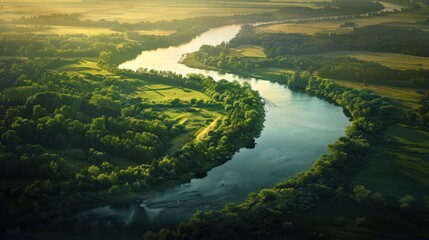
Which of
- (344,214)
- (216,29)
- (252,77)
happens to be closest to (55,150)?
(344,214)

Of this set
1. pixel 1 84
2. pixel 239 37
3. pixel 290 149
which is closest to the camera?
pixel 290 149

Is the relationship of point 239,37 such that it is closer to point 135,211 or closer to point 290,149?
point 290,149

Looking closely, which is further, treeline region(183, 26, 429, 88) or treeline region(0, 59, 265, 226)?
treeline region(183, 26, 429, 88)

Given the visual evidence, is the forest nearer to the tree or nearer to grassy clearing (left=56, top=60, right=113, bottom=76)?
the tree

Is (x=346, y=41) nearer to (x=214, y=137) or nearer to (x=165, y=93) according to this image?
(x=165, y=93)

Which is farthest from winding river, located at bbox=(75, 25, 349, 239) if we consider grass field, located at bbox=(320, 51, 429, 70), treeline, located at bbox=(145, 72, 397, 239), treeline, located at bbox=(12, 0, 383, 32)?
treeline, located at bbox=(12, 0, 383, 32)

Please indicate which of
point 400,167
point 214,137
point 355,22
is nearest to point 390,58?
point 355,22
